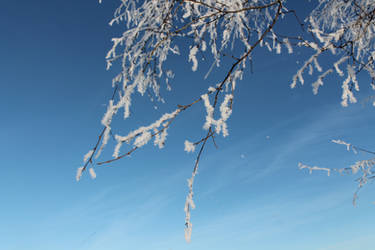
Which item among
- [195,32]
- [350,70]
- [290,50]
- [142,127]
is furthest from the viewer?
[195,32]

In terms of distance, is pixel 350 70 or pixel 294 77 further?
pixel 294 77

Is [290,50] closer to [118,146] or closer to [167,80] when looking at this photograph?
[167,80]

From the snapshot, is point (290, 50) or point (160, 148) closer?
point (160, 148)

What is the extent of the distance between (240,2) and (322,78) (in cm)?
78

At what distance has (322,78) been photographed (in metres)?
2.07

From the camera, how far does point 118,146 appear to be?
1321 millimetres

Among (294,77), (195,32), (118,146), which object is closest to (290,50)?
(294,77)

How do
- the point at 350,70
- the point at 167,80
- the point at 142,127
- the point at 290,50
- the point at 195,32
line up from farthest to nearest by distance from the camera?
1. the point at 167,80
2. the point at 195,32
3. the point at 290,50
4. the point at 350,70
5. the point at 142,127

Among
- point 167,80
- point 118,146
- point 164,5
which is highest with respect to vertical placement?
point 164,5

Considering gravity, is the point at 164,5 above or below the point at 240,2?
above

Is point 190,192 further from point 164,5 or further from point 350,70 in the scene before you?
point 164,5

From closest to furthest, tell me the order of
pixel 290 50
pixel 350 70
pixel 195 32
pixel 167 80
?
pixel 350 70
pixel 290 50
pixel 195 32
pixel 167 80

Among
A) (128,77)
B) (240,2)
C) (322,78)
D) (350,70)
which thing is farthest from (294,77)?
(128,77)

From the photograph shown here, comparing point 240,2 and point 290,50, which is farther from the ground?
point 240,2
